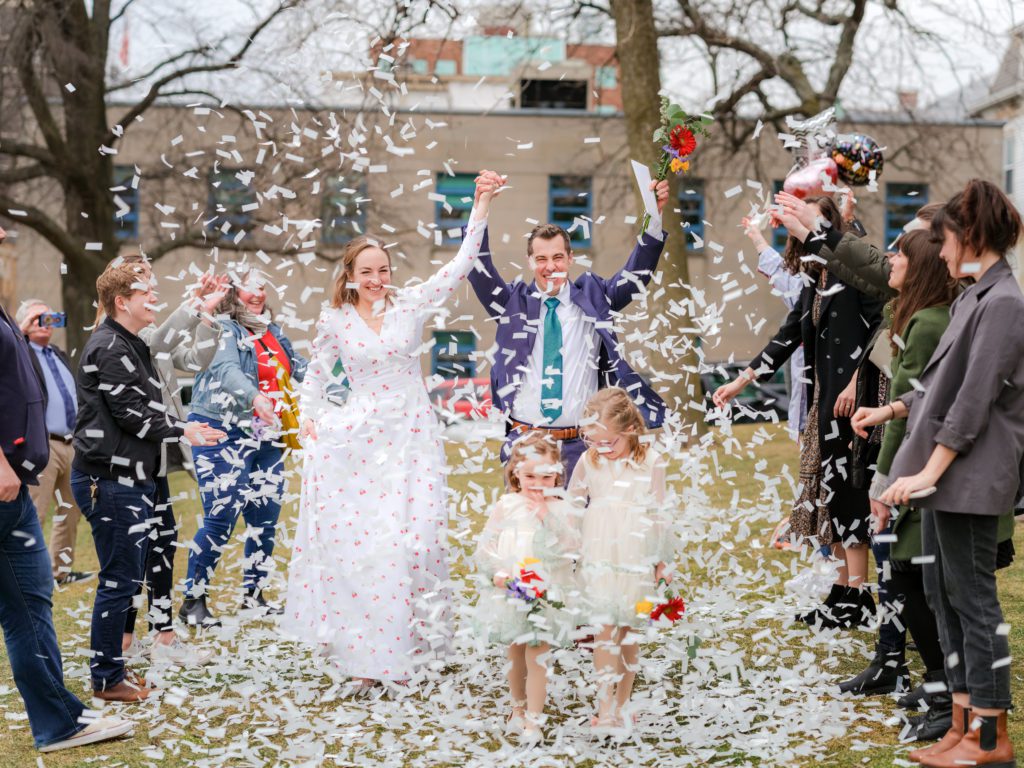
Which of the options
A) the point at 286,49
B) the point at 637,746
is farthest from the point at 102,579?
the point at 286,49

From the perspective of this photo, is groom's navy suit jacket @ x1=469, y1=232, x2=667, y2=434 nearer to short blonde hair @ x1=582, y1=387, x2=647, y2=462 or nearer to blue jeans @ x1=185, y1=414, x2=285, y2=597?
short blonde hair @ x1=582, y1=387, x2=647, y2=462

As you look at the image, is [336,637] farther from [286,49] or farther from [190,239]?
[190,239]

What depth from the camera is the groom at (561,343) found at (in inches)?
225

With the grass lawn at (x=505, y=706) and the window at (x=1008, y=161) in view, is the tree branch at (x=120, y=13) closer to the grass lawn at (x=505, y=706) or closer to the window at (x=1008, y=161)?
the grass lawn at (x=505, y=706)

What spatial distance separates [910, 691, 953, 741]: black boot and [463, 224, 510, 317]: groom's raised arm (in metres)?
2.77

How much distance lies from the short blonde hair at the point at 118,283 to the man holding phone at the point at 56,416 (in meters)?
3.17

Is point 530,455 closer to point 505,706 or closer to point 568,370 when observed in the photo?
point 568,370

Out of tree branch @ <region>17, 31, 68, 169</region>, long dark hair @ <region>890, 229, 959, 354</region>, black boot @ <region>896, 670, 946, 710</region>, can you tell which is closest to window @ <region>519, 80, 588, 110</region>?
tree branch @ <region>17, 31, 68, 169</region>

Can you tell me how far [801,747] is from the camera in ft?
15.0

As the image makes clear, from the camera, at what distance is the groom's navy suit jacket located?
5.76m

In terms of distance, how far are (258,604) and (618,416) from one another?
134 inches

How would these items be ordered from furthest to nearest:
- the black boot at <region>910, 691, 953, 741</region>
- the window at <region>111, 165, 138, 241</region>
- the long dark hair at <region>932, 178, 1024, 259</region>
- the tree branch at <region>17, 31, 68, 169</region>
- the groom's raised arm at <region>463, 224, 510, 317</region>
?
1. the window at <region>111, 165, 138, 241</region>
2. the tree branch at <region>17, 31, 68, 169</region>
3. the groom's raised arm at <region>463, 224, 510, 317</region>
4. the black boot at <region>910, 691, 953, 741</region>
5. the long dark hair at <region>932, 178, 1024, 259</region>

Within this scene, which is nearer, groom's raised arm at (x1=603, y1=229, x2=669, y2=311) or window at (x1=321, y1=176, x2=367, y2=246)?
groom's raised arm at (x1=603, y1=229, x2=669, y2=311)

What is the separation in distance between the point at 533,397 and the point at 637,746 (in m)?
1.81
